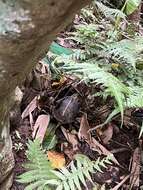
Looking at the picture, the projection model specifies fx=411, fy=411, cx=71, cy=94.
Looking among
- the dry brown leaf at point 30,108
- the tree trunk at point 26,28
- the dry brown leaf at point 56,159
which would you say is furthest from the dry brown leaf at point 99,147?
the tree trunk at point 26,28

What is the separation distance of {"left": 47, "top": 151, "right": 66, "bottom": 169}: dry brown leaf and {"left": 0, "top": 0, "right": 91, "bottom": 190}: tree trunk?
Answer: 763 millimetres

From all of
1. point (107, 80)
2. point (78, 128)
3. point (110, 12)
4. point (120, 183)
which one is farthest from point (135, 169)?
point (110, 12)

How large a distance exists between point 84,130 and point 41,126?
0.74 ft

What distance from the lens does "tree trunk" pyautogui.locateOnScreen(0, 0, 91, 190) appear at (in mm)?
844

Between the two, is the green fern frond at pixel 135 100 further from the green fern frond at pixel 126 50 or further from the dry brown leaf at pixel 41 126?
the dry brown leaf at pixel 41 126

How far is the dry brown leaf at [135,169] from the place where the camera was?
1932 mm

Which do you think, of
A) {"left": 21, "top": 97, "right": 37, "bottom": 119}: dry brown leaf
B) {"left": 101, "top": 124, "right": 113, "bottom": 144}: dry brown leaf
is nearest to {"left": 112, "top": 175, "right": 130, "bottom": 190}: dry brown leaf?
{"left": 101, "top": 124, "right": 113, "bottom": 144}: dry brown leaf

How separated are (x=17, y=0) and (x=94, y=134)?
1.31 m

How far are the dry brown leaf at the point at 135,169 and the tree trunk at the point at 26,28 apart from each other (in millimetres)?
1029

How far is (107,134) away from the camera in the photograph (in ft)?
6.84

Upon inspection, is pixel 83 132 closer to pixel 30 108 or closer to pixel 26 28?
pixel 30 108

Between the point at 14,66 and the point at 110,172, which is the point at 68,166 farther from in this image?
the point at 14,66

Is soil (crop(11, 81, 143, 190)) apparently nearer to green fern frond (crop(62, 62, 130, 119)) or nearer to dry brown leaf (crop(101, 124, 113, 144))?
dry brown leaf (crop(101, 124, 113, 144))

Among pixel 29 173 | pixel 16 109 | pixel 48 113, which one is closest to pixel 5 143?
pixel 29 173
